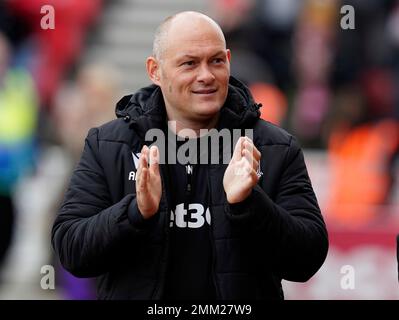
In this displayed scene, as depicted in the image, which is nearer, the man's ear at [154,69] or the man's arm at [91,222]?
the man's arm at [91,222]

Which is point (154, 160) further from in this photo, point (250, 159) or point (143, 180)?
point (250, 159)

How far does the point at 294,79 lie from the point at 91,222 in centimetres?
790

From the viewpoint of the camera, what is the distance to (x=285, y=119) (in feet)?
39.3

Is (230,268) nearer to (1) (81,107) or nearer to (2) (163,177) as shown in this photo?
(2) (163,177)

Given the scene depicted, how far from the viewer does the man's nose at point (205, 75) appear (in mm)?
4816

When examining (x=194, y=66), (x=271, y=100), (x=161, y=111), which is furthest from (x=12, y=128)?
(x=194, y=66)

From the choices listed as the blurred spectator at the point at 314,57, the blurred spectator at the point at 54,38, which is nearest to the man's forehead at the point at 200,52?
the blurred spectator at the point at 314,57

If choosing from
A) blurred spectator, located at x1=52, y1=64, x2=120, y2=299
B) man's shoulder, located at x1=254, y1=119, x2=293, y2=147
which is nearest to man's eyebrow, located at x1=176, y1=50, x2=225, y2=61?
man's shoulder, located at x1=254, y1=119, x2=293, y2=147

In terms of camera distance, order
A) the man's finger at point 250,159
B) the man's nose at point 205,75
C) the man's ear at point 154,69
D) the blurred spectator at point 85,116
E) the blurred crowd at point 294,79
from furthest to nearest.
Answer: the blurred crowd at point 294,79, the blurred spectator at point 85,116, the man's ear at point 154,69, the man's nose at point 205,75, the man's finger at point 250,159

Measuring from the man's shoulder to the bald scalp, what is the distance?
14.3 inches

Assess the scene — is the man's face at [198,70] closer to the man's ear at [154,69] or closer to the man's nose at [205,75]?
the man's nose at [205,75]

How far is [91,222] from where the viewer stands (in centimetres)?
475
